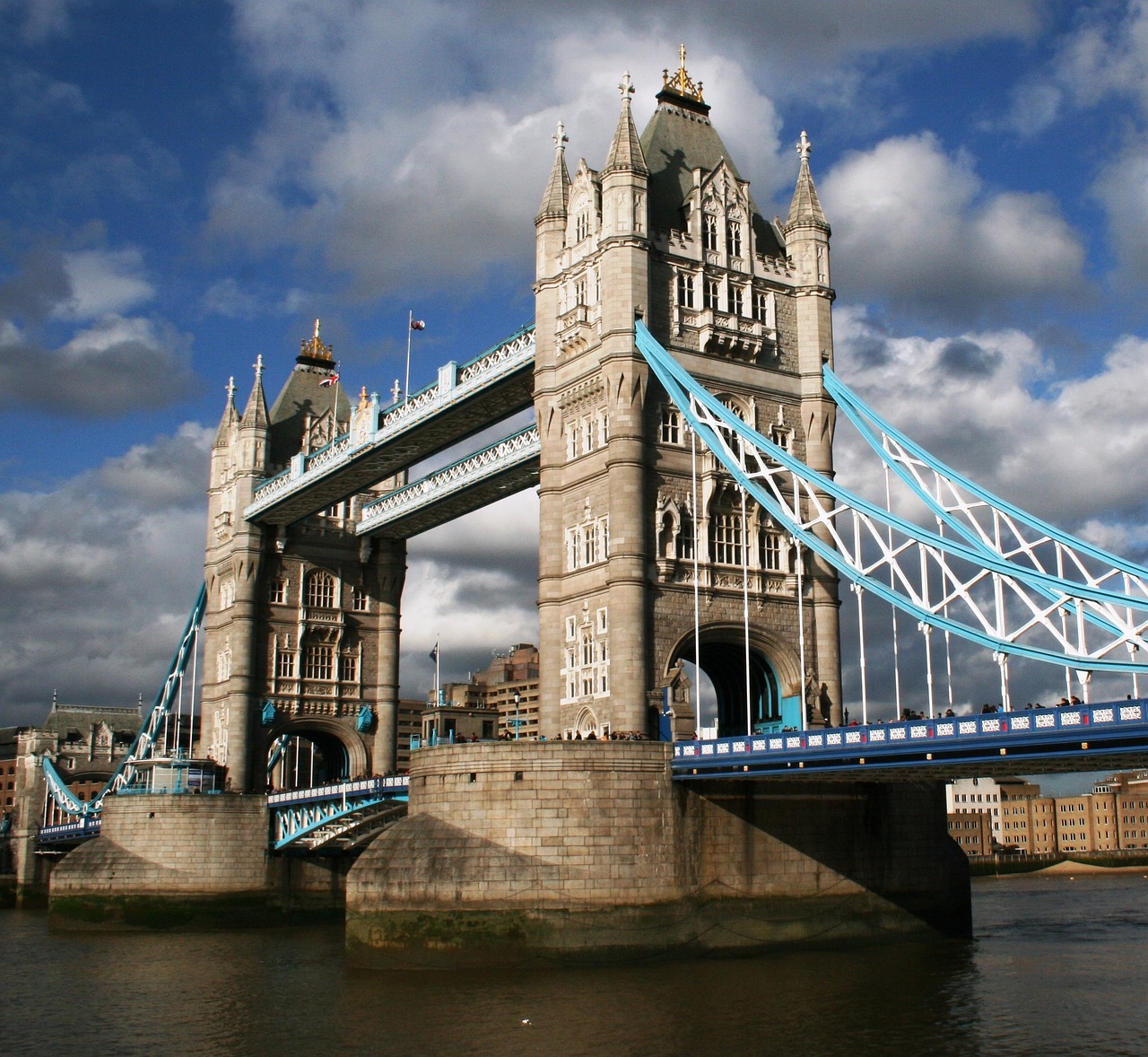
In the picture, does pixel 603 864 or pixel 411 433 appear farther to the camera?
pixel 411 433

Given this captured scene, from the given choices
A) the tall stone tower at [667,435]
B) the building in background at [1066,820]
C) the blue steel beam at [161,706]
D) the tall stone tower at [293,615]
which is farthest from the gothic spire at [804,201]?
the building in background at [1066,820]

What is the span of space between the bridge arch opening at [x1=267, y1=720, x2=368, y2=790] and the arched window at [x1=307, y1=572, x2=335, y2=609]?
5.77 m

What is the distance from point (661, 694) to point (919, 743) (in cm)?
1038

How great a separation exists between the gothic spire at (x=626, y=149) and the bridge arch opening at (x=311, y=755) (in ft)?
108

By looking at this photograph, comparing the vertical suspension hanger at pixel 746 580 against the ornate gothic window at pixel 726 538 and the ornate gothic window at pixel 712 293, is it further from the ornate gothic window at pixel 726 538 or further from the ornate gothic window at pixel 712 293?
the ornate gothic window at pixel 712 293

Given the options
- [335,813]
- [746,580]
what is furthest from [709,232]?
[335,813]

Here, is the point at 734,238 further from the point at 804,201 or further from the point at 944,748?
the point at 944,748

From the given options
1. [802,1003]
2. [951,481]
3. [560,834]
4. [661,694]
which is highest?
[951,481]

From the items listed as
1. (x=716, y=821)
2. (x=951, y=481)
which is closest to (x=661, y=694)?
(x=716, y=821)

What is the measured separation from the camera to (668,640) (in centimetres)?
4197

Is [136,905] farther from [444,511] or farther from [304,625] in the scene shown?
[444,511]

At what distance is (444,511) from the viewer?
6400 cm

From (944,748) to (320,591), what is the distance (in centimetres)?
4382

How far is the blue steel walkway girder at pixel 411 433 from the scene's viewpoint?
167 feet
